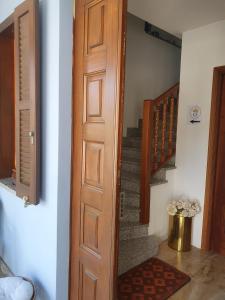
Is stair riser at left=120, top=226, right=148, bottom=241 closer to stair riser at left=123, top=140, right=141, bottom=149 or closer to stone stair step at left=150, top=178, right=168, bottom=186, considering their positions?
stone stair step at left=150, top=178, right=168, bottom=186

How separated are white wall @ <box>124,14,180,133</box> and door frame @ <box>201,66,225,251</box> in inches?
58.9

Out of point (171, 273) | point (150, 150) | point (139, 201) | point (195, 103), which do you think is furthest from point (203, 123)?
point (171, 273)

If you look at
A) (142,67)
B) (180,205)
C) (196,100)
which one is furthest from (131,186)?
(142,67)

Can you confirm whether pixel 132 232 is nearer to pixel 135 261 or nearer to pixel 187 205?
pixel 135 261

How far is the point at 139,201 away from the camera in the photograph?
9.20ft

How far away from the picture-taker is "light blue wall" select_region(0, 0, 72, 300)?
55.3 inches

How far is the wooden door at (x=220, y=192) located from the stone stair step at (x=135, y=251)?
728 mm

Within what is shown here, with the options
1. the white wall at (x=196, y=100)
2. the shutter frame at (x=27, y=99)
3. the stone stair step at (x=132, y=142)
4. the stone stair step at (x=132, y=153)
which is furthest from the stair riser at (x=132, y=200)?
the shutter frame at (x=27, y=99)

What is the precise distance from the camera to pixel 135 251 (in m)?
2.50

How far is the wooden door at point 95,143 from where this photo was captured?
1214 millimetres

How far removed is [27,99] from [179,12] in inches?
69.7

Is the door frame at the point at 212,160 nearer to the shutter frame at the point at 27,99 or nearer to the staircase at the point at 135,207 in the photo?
the staircase at the point at 135,207

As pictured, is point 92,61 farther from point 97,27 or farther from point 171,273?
point 171,273

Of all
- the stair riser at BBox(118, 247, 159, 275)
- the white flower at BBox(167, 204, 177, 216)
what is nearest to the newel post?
the white flower at BBox(167, 204, 177, 216)
